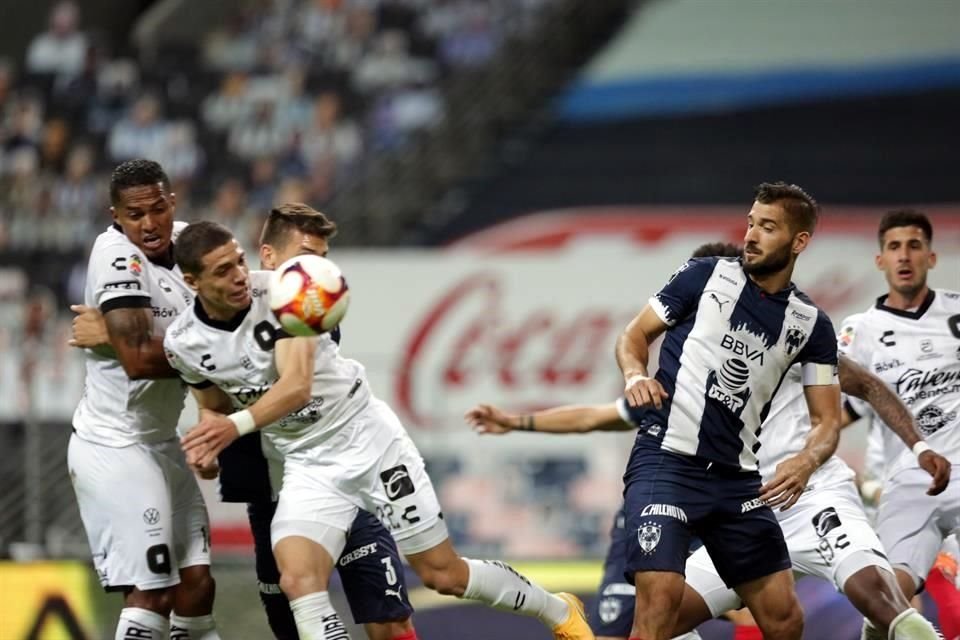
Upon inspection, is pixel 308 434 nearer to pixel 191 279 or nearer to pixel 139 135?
pixel 191 279

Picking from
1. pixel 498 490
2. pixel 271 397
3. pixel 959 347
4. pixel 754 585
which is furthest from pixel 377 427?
pixel 498 490

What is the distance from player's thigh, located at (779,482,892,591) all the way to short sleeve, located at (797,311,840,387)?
72 cm

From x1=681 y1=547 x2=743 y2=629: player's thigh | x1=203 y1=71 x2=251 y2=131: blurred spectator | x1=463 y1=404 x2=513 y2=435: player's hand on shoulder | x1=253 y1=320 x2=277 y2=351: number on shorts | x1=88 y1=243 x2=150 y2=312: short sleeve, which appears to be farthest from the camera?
x1=203 y1=71 x2=251 y2=131: blurred spectator

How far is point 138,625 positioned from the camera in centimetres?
635

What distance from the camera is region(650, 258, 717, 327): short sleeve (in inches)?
242

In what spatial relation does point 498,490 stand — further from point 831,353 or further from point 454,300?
point 831,353

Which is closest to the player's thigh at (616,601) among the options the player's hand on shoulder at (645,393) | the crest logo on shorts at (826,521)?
the crest logo on shorts at (826,521)

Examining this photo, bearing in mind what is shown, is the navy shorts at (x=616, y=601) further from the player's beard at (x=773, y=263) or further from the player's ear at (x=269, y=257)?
the player's ear at (x=269, y=257)

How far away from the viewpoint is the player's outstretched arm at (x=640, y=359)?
5750 millimetres

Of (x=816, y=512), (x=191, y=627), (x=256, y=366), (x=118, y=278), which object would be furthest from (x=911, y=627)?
(x=118, y=278)

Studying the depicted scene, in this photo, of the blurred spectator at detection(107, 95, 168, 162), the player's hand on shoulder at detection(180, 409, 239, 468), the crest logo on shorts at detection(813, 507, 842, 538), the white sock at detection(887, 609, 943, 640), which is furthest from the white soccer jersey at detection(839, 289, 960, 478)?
the blurred spectator at detection(107, 95, 168, 162)

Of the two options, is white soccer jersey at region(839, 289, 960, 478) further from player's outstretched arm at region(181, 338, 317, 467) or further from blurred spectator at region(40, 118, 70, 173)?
blurred spectator at region(40, 118, 70, 173)

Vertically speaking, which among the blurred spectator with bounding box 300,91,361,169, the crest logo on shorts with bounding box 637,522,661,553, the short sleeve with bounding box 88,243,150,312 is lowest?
the crest logo on shorts with bounding box 637,522,661,553

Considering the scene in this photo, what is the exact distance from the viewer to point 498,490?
11.4m
